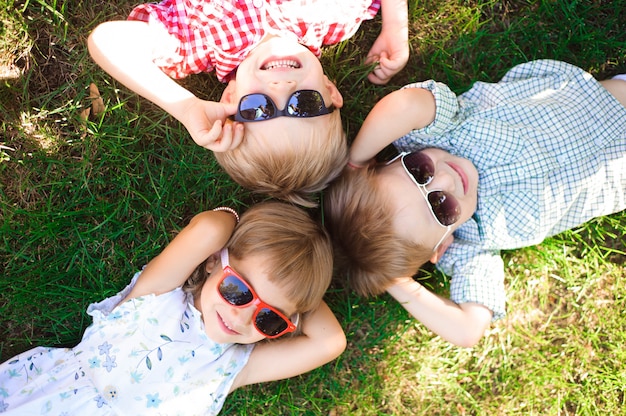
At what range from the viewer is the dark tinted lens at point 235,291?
2523 mm

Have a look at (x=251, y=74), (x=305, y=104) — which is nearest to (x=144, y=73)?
(x=251, y=74)

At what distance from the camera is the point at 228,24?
2.65 metres

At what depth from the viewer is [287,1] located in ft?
8.77

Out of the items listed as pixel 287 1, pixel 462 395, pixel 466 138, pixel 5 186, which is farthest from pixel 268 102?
pixel 462 395

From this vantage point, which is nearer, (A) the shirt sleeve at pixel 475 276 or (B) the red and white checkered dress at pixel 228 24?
(B) the red and white checkered dress at pixel 228 24

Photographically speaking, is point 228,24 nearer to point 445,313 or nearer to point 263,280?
point 263,280

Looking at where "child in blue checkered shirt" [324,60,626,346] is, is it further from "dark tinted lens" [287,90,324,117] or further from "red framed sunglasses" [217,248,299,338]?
"red framed sunglasses" [217,248,299,338]

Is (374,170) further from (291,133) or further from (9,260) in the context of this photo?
(9,260)

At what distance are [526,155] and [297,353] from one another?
1.66m

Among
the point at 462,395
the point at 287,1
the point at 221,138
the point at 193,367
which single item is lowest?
the point at 462,395

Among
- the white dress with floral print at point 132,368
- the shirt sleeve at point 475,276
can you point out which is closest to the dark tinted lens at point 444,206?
the shirt sleeve at point 475,276

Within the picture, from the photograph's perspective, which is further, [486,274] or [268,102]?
[486,274]

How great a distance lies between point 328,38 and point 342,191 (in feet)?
2.90

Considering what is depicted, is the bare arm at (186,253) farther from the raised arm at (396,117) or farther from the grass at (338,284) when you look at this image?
the raised arm at (396,117)
